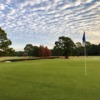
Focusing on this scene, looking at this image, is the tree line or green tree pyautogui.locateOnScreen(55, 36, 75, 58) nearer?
the tree line

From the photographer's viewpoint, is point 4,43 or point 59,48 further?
point 59,48

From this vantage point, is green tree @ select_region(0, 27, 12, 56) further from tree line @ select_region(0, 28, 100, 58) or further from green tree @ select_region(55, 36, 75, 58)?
green tree @ select_region(55, 36, 75, 58)

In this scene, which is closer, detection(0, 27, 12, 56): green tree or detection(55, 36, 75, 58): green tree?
detection(0, 27, 12, 56): green tree

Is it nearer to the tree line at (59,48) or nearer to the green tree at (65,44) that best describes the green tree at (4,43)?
the tree line at (59,48)

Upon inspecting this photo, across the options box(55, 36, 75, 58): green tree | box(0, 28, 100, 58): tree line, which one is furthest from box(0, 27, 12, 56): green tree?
box(55, 36, 75, 58): green tree

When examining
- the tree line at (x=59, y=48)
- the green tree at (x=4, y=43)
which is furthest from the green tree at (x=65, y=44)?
the green tree at (x=4, y=43)

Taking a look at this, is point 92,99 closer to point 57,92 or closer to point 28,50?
point 57,92

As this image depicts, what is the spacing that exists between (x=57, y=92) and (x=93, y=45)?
126m

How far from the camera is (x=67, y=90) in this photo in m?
11.9

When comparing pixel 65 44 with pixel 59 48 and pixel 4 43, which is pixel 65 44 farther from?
pixel 4 43

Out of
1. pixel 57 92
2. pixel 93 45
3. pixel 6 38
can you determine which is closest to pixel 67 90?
pixel 57 92

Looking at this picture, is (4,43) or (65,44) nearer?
(4,43)

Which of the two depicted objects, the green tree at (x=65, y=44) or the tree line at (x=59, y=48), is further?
the green tree at (x=65, y=44)

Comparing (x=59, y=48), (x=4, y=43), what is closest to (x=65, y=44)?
(x=59, y=48)
